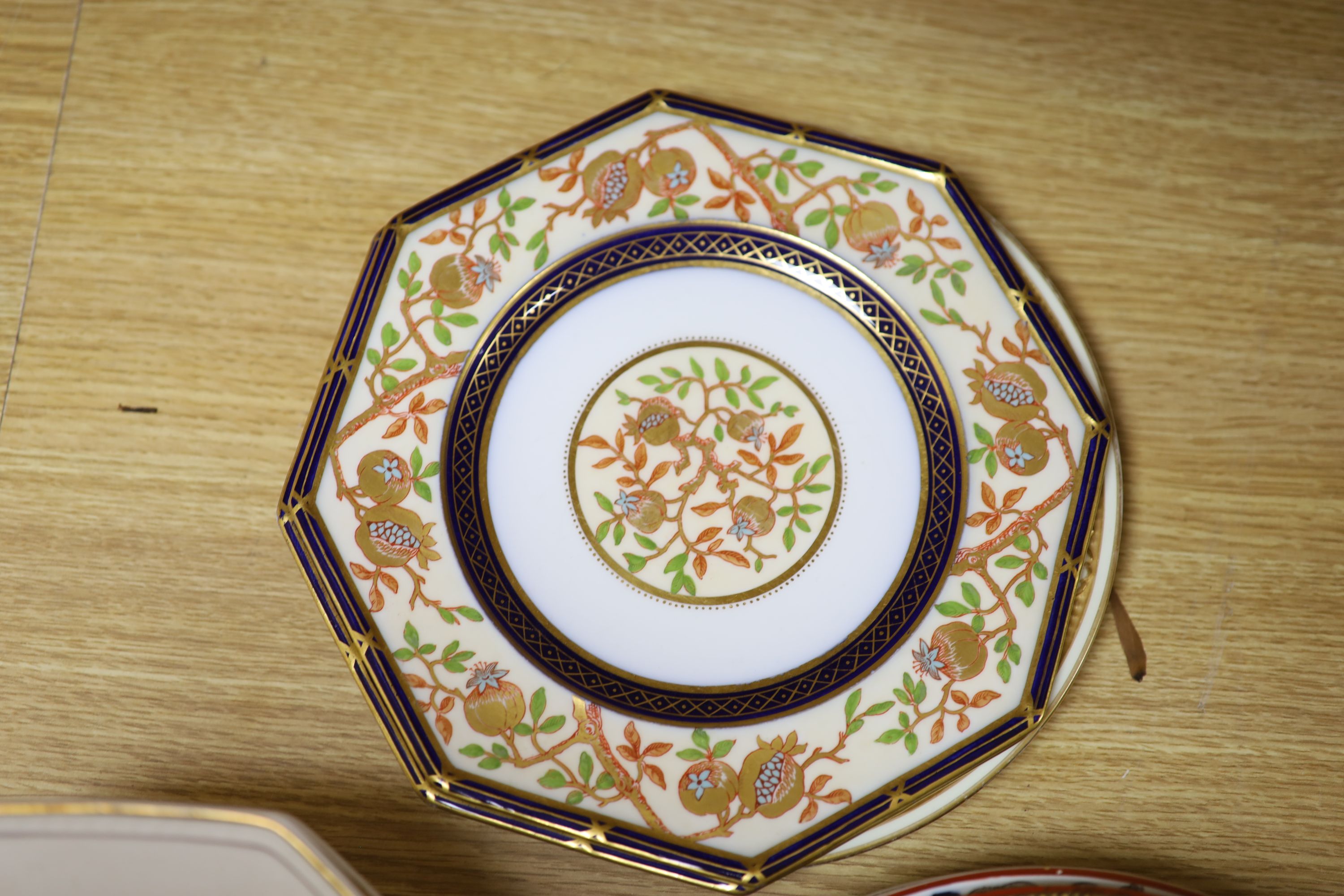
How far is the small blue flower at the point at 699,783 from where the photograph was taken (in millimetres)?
715

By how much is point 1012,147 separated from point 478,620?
0.81 m

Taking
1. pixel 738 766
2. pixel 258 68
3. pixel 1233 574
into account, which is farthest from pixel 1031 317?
pixel 258 68

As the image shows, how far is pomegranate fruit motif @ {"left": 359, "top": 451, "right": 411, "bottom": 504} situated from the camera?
74 cm

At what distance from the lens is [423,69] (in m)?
0.86

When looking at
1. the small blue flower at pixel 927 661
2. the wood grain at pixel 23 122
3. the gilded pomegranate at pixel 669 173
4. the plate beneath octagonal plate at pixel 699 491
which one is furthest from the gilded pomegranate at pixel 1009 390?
the wood grain at pixel 23 122

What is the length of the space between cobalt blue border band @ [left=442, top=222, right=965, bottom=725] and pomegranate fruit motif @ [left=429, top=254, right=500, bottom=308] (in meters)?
0.04

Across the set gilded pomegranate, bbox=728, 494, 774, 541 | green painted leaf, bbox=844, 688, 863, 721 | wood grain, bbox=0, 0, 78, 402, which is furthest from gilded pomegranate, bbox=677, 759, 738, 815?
wood grain, bbox=0, 0, 78, 402

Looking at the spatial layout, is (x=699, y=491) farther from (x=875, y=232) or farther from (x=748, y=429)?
(x=875, y=232)

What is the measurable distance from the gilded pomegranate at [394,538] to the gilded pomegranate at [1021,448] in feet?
1.93

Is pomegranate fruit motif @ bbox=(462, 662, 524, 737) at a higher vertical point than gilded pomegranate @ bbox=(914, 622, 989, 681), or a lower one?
higher

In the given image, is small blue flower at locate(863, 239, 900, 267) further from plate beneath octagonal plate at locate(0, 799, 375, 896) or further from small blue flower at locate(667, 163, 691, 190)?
plate beneath octagonal plate at locate(0, 799, 375, 896)

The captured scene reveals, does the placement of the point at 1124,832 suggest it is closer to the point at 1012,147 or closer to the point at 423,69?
the point at 1012,147

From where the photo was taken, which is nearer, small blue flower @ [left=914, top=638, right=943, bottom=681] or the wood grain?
small blue flower @ [left=914, top=638, right=943, bottom=681]

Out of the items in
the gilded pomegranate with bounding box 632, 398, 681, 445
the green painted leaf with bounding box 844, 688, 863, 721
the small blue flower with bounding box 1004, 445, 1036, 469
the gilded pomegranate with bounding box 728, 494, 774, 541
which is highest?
the gilded pomegranate with bounding box 632, 398, 681, 445
